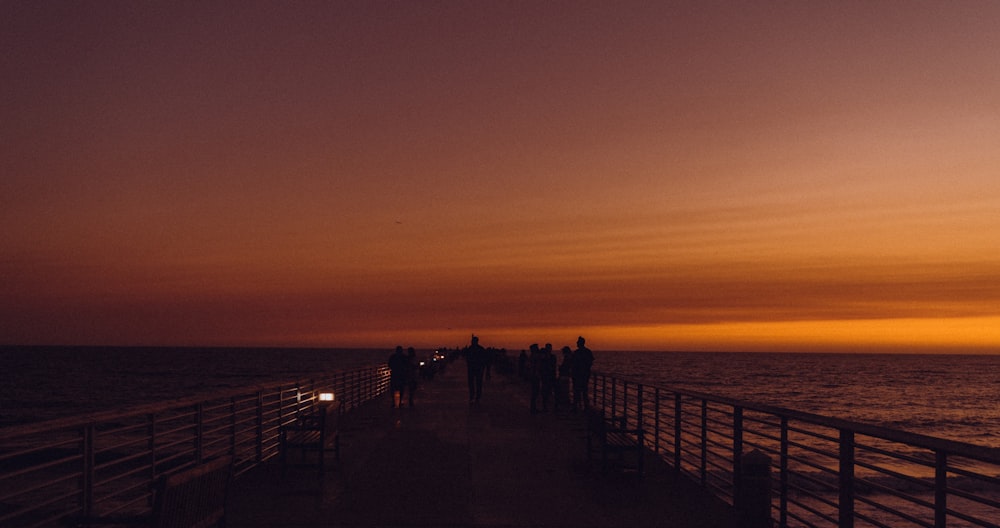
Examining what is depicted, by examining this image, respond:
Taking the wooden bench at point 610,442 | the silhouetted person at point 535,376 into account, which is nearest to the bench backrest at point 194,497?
the wooden bench at point 610,442

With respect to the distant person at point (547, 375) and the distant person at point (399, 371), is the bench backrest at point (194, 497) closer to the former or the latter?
the distant person at point (547, 375)

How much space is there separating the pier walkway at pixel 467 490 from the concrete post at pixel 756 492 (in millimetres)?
480

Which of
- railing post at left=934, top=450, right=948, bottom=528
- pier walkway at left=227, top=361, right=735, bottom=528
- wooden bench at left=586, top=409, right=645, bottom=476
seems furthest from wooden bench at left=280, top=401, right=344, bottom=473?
railing post at left=934, top=450, right=948, bottom=528

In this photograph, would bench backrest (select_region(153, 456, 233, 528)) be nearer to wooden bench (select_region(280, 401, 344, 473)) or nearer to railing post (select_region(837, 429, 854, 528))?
railing post (select_region(837, 429, 854, 528))

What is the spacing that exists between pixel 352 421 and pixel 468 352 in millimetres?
5633

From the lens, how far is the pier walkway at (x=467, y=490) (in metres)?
8.95

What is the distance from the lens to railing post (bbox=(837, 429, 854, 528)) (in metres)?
6.86

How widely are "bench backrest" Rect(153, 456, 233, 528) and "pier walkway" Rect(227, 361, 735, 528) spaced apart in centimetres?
230

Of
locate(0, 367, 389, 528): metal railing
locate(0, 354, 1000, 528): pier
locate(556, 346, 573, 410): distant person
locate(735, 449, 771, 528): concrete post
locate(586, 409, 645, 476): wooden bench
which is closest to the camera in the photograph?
locate(0, 354, 1000, 528): pier

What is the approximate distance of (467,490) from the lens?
10656mm

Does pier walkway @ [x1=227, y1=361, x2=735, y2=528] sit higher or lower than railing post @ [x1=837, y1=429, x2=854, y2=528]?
lower

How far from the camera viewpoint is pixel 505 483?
11.2 m

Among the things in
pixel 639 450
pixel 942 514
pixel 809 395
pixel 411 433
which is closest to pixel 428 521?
pixel 639 450

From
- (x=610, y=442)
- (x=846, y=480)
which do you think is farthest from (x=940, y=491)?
(x=610, y=442)
